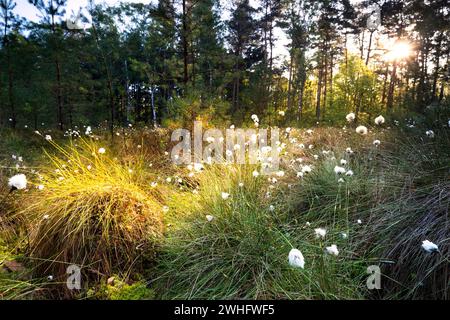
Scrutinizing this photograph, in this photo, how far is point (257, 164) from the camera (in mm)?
3275

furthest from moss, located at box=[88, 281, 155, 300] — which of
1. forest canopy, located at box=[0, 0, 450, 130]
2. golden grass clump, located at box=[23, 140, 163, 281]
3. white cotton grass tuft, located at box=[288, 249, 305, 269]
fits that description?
forest canopy, located at box=[0, 0, 450, 130]

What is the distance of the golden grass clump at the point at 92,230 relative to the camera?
211 cm

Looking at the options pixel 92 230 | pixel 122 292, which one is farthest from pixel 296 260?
pixel 92 230

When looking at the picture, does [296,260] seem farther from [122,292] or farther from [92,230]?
[92,230]

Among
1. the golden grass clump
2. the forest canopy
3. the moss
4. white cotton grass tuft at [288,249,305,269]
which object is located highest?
the forest canopy

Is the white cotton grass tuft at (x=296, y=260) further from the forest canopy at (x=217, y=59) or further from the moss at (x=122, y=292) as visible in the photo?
the forest canopy at (x=217, y=59)

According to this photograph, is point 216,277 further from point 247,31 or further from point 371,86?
point 247,31

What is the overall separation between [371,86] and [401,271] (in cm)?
1916

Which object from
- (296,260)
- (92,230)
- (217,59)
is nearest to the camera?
(296,260)

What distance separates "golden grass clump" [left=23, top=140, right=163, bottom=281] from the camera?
82.9 inches

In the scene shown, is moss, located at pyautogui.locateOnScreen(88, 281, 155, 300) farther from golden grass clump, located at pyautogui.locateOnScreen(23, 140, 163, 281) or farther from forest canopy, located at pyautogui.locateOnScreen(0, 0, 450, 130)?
forest canopy, located at pyautogui.locateOnScreen(0, 0, 450, 130)

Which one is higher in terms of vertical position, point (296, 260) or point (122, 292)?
point (296, 260)

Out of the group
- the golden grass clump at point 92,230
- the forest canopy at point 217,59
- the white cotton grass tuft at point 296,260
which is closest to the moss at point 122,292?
the golden grass clump at point 92,230

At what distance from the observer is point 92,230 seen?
221cm
